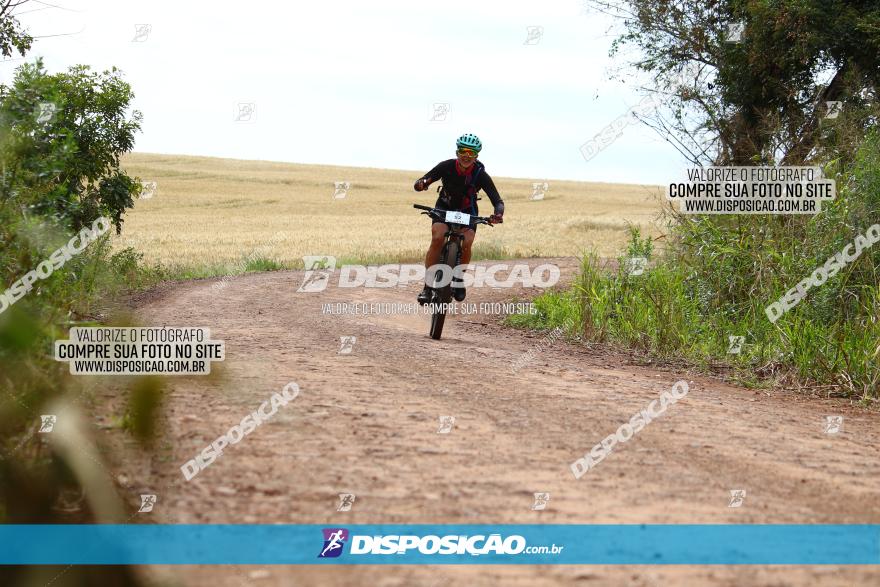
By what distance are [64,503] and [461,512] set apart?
2.02 m

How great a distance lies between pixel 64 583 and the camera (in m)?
2.56

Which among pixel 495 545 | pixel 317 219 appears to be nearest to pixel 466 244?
pixel 495 545

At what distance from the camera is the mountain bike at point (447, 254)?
1179cm

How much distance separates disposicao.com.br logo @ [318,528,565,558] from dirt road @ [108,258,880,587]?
0.15 metres

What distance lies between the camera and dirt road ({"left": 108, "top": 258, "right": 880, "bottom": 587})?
383cm

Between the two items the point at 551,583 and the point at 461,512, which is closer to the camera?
the point at 551,583

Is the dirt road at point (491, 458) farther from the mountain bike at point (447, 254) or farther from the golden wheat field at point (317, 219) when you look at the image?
the golden wheat field at point (317, 219)

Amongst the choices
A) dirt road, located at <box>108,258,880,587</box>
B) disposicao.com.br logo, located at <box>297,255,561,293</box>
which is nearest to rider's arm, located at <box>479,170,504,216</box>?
dirt road, located at <box>108,258,880,587</box>

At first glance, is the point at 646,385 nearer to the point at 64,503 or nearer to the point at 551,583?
the point at 551,583

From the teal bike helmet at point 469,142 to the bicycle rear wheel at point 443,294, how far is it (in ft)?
3.94

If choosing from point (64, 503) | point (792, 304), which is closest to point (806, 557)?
point (64, 503)

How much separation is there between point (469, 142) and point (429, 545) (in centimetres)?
834

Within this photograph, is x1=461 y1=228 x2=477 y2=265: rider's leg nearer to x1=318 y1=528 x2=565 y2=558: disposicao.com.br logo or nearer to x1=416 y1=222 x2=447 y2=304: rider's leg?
x1=416 y1=222 x2=447 y2=304: rider's leg

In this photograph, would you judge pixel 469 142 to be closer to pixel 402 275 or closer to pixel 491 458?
pixel 491 458
